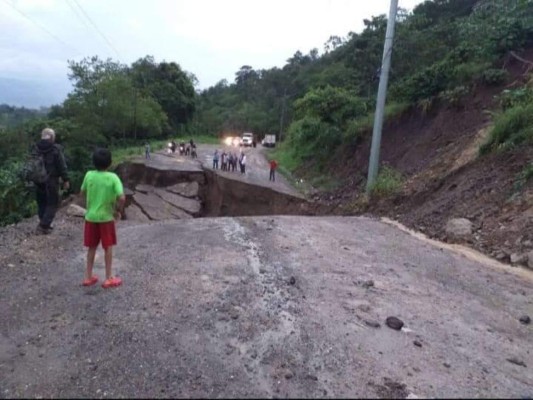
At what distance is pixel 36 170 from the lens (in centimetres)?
680

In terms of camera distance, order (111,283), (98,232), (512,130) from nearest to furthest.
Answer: (98,232) < (111,283) < (512,130)

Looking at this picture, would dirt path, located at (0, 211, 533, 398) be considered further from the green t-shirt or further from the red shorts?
the green t-shirt

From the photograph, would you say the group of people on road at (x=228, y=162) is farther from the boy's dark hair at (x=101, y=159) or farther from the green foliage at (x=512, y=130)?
the boy's dark hair at (x=101, y=159)

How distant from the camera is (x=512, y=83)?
15.6m

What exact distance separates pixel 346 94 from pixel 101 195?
871 inches

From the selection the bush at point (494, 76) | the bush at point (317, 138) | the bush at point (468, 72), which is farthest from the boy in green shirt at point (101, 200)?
the bush at point (317, 138)

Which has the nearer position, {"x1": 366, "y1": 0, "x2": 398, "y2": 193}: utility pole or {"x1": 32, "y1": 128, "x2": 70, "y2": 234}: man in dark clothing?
{"x1": 32, "y1": 128, "x2": 70, "y2": 234}: man in dark clothing

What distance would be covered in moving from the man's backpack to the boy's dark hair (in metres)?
2.56

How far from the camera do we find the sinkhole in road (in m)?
20.1

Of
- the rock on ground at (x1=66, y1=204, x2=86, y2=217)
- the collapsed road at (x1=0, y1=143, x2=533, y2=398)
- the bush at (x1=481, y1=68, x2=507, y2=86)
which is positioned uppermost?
the bush at (x1=481, y1=68, x2=507, y2=86)

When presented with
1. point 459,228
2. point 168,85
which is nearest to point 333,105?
point 459,228

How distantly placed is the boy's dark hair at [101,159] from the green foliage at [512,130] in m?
8.89

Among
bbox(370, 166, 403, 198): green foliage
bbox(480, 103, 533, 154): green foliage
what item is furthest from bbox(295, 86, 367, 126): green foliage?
bbox(480, 103, 533, 154): green foliage

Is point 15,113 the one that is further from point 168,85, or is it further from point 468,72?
point 468,72
